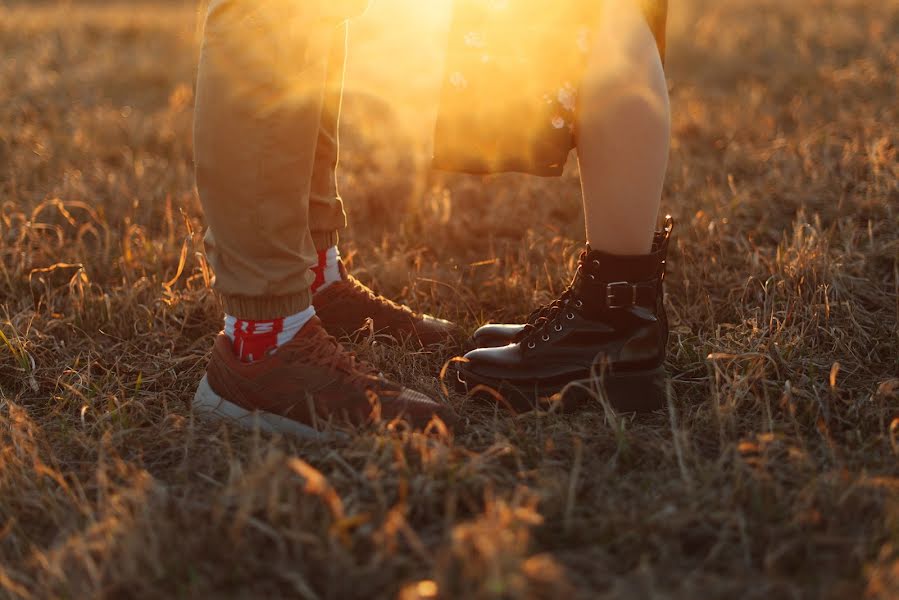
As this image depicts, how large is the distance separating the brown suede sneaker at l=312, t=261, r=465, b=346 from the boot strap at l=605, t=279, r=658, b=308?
49cm

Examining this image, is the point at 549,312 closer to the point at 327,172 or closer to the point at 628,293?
Answer: the point at 628,293

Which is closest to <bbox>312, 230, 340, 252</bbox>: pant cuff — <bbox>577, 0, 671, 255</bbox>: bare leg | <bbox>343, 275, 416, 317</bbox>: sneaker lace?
<bbox>343, 275, 416, 317</bbox>: sneaker lace

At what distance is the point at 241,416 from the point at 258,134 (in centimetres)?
57

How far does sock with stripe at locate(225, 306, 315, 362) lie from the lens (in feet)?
5.43

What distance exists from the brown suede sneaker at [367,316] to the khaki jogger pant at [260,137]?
1.41 feet

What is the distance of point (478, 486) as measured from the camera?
1.37 m

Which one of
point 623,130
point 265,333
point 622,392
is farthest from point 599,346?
point 265,333

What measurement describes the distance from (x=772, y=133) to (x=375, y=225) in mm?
1927

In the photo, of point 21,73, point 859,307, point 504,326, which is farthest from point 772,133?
point 21,73

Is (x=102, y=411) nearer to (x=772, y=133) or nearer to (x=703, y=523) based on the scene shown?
(x=703, y=523)

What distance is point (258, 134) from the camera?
148 cm

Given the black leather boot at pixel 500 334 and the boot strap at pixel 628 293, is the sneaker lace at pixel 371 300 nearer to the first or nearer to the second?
the black leather boot at pixel 500 334

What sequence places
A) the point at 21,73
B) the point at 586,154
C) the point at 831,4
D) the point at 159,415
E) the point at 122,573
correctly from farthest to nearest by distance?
the point at 831,4 → the point at 21,73 → the point at 159,415 → the point at 586,154 → the point at 122,573

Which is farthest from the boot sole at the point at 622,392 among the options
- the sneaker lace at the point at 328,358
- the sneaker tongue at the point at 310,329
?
the sneaker tongue at the point at 310,329
